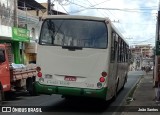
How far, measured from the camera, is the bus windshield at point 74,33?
1299cm

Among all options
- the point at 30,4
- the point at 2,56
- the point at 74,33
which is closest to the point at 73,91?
the point at 74,33

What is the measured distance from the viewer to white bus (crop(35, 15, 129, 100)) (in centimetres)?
1266

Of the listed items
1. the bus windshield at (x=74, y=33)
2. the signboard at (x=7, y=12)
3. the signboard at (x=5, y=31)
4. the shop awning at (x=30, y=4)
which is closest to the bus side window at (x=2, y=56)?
the bus windshield at (x=74, y=33)

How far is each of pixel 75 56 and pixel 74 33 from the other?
33.0 inches

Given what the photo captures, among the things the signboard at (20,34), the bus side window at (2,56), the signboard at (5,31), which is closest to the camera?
the bus side window at (2,56)

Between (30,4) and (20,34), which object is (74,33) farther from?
(30,4)

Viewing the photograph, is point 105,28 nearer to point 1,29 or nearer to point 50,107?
point 50,107

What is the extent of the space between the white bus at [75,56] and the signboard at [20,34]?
2158cm

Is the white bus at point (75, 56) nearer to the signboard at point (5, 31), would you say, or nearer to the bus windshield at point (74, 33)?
the bus windshield at point (74, 33)

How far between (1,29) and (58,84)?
65.0 feet

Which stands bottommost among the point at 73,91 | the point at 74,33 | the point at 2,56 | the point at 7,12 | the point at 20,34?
the point at 73,91

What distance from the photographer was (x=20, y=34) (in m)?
36.3

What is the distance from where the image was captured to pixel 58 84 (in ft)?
42.1

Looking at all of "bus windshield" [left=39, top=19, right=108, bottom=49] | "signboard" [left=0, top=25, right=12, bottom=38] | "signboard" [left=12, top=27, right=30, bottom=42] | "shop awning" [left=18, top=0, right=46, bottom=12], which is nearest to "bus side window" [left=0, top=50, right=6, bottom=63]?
"bus windshield" [left=39, top=19, right=108, bottom=49]
